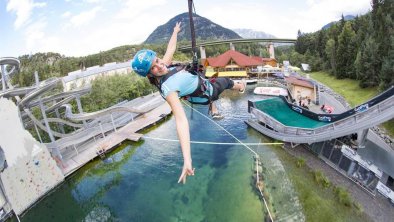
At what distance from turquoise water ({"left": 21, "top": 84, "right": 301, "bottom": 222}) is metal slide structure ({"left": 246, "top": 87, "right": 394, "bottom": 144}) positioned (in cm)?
145

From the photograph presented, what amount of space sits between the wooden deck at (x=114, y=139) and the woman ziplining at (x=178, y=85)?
19973 millimetres

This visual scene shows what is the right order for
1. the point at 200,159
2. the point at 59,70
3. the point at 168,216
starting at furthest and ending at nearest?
the point at 59,70, the point at 200,159, the point at 168,216

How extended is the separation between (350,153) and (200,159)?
10.2 m

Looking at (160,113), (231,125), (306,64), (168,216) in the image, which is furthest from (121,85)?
(306,64)

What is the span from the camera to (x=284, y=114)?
80.0 feet

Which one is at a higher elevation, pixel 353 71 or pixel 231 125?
pixel 353 71

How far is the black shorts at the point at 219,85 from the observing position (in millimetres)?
5027

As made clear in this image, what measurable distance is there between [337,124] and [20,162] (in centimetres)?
2033

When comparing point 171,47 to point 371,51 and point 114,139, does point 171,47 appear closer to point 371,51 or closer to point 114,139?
point 114,139

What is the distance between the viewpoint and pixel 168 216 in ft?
49.7

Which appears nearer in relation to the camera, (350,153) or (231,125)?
(350,153)

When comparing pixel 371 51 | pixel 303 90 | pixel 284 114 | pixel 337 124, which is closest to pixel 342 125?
pixel 337 124

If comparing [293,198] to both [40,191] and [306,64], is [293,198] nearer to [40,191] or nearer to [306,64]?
[40,191]

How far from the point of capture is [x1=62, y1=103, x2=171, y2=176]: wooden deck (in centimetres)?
2270
